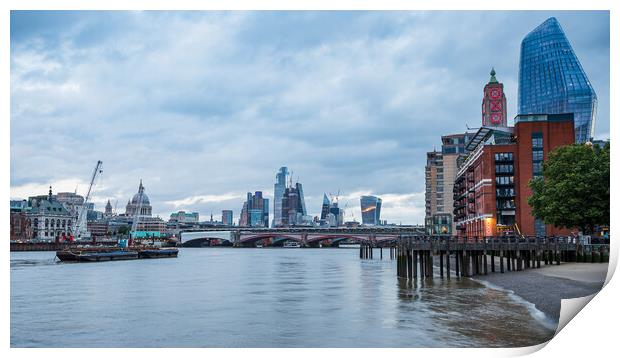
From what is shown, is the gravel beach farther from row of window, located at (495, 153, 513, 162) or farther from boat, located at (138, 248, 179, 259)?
boat, located at (138, 248, 179, 259)

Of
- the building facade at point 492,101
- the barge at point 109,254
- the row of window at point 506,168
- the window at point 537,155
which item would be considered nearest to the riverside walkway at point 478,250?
the window at point 537,155

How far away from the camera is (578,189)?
225ft

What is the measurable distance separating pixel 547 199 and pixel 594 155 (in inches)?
279

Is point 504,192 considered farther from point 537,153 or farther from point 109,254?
point 109,254

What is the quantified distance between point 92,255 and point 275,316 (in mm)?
96021

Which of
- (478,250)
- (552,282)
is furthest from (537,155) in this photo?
(552,282)

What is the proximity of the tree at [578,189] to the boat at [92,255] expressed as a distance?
88284 mm

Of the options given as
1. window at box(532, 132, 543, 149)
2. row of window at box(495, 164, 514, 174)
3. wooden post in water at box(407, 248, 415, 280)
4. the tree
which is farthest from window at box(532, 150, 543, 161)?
wooden post in water at box(407, 248, 415, 280)

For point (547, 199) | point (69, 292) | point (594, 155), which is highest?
point (594, 155)

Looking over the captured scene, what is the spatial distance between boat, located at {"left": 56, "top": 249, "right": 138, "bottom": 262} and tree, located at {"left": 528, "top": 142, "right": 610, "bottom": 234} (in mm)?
88284

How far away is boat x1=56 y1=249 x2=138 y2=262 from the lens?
12294 cm
